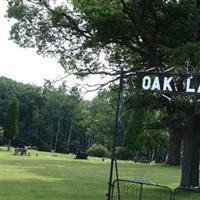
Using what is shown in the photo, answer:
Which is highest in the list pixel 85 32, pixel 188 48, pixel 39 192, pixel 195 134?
pixel 85 32

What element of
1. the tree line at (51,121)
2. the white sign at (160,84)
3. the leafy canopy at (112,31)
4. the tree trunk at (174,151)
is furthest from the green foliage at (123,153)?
the white sign at (160,84)

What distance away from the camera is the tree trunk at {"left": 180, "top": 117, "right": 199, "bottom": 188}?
77.0ft

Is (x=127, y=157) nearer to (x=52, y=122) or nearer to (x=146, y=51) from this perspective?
(x=52, y=122)

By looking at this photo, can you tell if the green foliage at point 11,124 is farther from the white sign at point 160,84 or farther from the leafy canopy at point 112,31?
the white sign at point 160,84

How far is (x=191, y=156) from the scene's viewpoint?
24.0 m

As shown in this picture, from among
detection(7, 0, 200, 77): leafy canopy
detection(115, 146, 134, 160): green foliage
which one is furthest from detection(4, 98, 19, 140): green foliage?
detection(7, 0, 200, 77): leafy canopy

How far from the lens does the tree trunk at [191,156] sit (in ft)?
77.0

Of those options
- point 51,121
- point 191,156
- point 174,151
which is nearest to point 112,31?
point 191,156

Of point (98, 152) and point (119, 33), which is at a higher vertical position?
point (119, 33)

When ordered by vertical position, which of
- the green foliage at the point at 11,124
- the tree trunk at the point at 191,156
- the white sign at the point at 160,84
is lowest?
the tree trunk at the point at 191,156

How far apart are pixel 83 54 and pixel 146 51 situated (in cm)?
444

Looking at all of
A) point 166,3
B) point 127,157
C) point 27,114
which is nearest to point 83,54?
point 166,3

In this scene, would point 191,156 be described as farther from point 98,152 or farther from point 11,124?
point 98,152

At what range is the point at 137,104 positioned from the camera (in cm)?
2328
